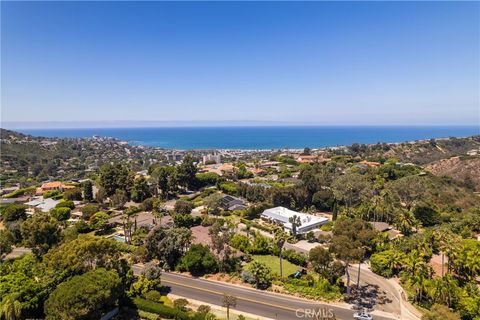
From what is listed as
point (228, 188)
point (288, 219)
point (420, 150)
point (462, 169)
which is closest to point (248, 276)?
point (288, 219)

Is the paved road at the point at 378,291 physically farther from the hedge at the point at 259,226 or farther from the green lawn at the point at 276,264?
the hedge at the point at 259,226

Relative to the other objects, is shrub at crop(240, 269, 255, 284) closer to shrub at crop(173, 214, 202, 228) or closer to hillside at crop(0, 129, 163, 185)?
shrub at crop(173, 214, 202, 228)

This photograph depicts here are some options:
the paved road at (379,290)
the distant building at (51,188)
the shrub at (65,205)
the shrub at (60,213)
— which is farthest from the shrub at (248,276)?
the distant building at (51,188)

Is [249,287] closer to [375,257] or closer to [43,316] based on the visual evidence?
[375,257]

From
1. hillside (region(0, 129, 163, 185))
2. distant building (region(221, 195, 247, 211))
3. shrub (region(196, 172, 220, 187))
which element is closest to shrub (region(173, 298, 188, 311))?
distant building (region(221, 195, 247, 211))

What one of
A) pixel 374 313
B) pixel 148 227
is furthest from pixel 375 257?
pixel 148 227

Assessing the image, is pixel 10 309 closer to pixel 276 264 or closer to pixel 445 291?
pixel 276 264
